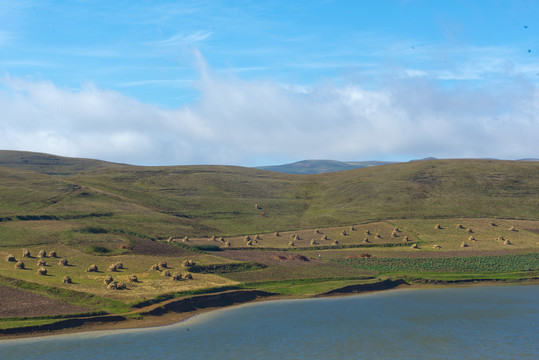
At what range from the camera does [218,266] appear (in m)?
83.1

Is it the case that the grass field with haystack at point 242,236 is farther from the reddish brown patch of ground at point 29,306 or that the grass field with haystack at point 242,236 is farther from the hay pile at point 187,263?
the hay pile at point 187,263

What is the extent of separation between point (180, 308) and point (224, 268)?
72.2 feet

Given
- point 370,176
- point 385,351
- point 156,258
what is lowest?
point 385,351

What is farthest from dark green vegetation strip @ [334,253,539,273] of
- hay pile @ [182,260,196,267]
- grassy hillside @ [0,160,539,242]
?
grassy hillside @ [0,160,539,242]

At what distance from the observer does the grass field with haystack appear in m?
65.5

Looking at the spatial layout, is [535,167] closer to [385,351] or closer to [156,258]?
[156,258]

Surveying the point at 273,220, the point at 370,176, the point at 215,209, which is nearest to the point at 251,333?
the point at 273,220

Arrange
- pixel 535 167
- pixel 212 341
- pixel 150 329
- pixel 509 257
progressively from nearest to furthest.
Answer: pixel 212 341 → pixel 150 329 → pixel 509 257 → pixel 535 167

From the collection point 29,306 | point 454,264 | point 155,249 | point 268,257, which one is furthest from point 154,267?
point 454,264

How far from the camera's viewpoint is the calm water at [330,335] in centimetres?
4534

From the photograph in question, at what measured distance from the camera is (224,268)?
273 feet

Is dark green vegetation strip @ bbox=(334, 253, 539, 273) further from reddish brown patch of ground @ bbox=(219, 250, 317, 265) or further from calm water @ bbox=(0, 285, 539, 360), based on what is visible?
calm water @ bbox=(0, 285, 539, 360)

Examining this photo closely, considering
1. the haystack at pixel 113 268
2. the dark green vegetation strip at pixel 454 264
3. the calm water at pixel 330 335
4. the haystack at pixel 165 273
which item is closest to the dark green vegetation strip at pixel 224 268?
the haystack at pixel 165 273

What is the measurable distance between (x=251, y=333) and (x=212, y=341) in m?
4.57
